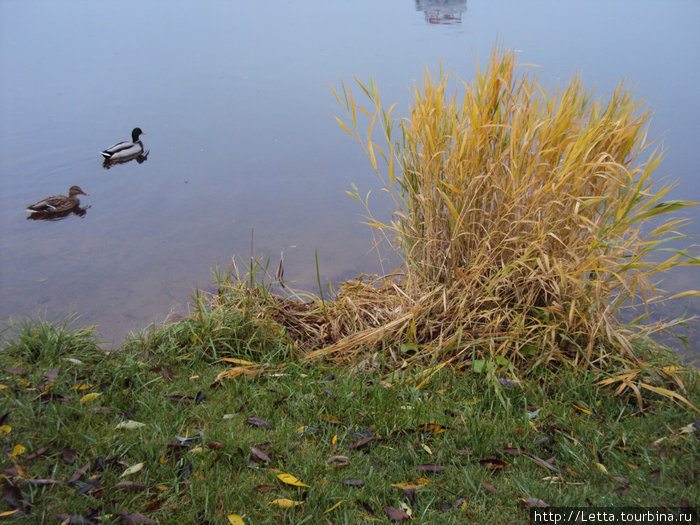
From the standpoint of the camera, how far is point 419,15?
13.0 meters

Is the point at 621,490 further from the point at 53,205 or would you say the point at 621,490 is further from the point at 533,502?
the point at 53,205

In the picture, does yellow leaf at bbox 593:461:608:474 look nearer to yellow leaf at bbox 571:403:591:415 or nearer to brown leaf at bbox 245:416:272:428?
yellow leaf at bbox 571:403:591:415

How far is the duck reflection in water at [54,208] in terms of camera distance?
6281 mm

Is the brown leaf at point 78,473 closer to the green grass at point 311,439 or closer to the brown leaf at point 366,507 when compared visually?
the green grass at point 311,439

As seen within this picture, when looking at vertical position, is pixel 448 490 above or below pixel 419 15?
below

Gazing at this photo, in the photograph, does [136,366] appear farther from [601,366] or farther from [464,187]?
[601,366]

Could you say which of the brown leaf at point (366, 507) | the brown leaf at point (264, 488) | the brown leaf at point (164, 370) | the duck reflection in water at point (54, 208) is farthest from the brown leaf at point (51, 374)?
the duck reflection in water at point (54, 208)

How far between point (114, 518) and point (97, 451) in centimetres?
46

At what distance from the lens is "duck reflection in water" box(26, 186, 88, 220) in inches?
247

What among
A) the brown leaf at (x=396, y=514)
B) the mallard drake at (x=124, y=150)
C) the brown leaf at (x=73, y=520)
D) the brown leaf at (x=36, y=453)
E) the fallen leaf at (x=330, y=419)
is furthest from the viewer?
the mallard drake at (x=124, y=150)

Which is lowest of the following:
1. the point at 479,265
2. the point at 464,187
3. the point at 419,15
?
the point at 479,265

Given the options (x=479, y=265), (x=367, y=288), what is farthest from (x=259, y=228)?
(x=479, y=265)

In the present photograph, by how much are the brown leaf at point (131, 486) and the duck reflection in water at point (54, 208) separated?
15.7ft

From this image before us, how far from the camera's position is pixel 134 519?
2150 millimetres
